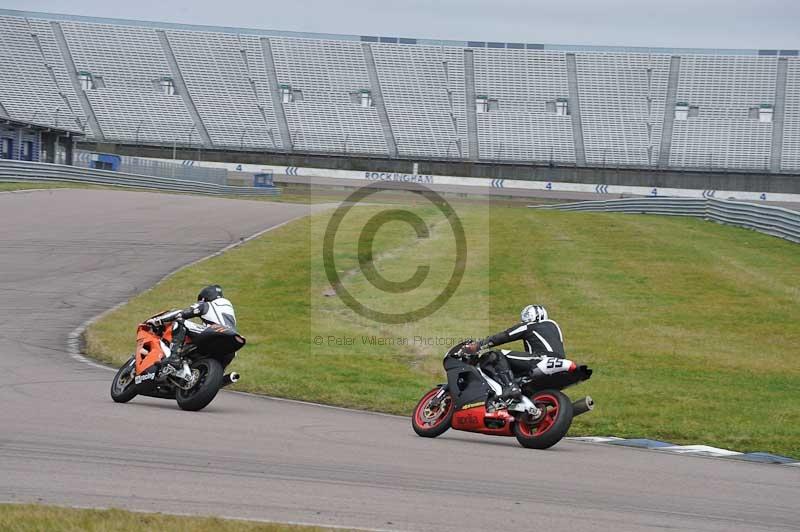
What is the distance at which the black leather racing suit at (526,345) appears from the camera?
10.1 meters

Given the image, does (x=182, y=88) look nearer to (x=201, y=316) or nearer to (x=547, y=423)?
(x=201, y=316)

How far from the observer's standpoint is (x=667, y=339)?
17562mm

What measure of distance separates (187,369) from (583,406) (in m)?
4.20

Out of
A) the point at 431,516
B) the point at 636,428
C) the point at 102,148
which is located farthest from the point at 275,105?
the point at 431,516

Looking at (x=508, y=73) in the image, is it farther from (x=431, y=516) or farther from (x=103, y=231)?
(x=431, y=516)

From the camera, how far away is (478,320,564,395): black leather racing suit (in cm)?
1009

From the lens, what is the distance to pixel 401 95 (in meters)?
74.1

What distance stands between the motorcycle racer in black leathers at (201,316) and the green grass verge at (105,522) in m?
5.24

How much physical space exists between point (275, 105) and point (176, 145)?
7851 millimetres

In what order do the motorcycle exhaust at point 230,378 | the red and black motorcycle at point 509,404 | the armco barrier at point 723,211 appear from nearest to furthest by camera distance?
the red and black motorcycle at point 509,404, the motorcycle exhaust at point 230,378, the armco barrier at point 723,211

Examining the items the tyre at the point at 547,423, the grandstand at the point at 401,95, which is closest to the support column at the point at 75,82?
the grandstand at the point at 401,95

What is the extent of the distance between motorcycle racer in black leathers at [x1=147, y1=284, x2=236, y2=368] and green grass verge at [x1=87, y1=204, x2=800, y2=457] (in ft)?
6.53

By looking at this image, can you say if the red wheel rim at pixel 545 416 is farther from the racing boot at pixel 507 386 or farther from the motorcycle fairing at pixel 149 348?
the motorcycle fairing at pixel 149 348

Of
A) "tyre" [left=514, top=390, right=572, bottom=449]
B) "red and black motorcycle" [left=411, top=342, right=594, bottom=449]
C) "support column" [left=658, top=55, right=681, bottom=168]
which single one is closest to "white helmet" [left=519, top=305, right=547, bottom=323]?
"red and black motorcycle" [left=411, top=342, right=594, bottom=449]
